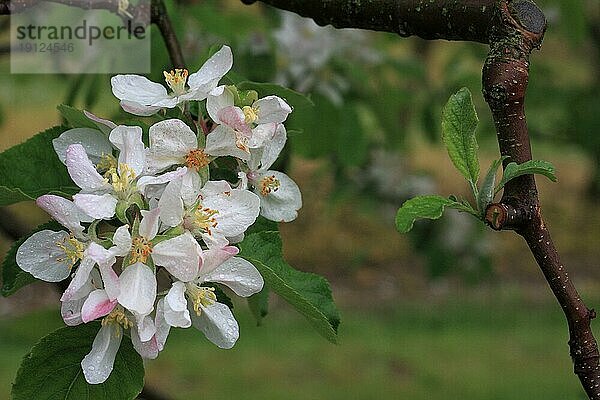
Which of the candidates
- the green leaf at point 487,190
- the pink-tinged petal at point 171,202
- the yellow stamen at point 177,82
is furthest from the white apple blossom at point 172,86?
the green leaf at point 487,190

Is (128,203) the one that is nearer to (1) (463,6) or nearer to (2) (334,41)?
(1) (463,6)

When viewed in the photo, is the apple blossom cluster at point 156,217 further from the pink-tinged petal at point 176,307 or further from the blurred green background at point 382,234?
the blurred green background at point 382,234

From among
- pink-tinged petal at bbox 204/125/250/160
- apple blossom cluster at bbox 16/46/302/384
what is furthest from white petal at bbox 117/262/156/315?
pink-tinged petal at bbox 204/125/250/160

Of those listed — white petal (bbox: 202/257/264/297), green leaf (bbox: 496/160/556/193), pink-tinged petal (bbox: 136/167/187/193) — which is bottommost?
white petal (bbox: 202/257/264/297)

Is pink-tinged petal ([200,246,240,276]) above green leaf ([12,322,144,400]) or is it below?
above

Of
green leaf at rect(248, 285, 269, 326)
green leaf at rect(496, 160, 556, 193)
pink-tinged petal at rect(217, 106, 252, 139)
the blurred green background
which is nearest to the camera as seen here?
green leaf at rect(496, 160, 556, 193)

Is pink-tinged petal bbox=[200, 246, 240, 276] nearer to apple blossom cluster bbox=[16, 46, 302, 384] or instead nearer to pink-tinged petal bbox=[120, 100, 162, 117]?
apple blossom cluster bbox=[16, 46, 302, 384]
